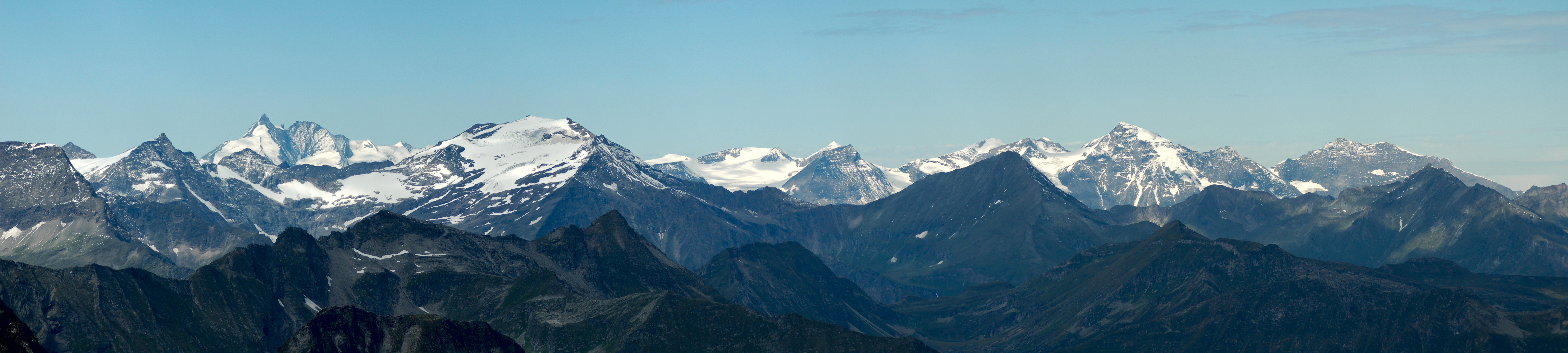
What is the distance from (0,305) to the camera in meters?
135

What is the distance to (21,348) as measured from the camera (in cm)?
13488

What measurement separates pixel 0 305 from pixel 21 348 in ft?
14.4
